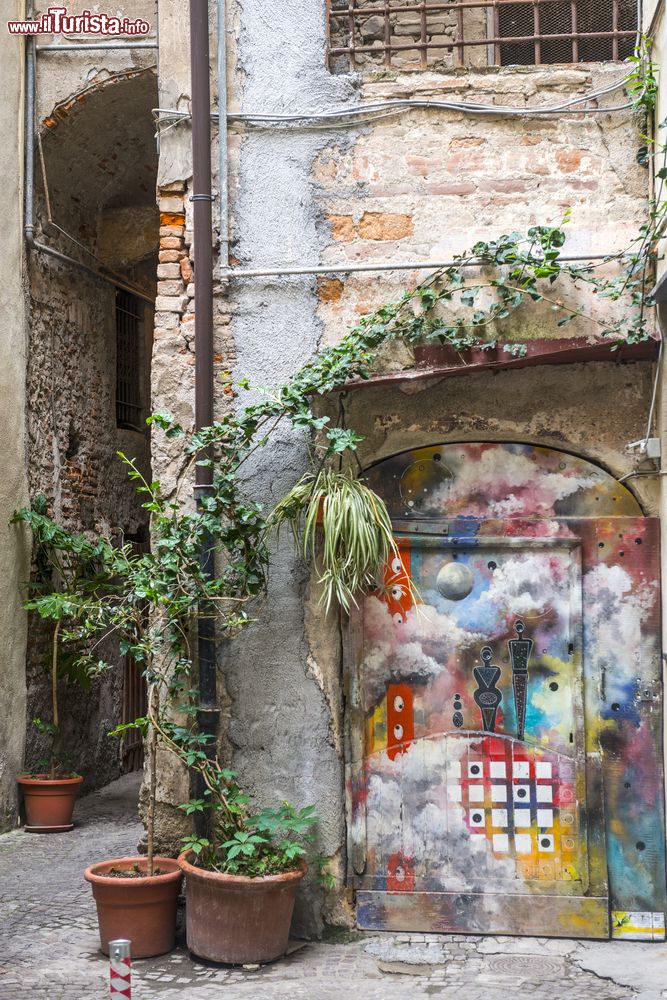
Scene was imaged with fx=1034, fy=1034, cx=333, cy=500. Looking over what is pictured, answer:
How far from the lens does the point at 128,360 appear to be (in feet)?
36.0

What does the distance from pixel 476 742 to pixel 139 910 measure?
1854 mm

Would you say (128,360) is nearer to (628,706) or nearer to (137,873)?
(137,873)

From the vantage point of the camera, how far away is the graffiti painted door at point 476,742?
5219 millimetres

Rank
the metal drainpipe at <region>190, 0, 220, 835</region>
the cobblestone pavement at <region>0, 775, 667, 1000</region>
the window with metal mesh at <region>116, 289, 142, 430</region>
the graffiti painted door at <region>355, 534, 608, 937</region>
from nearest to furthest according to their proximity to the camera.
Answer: the cobblestone pavement at <region>0, 775, 667, 1000</region> → the graffiti painted door at <region>355, 534, 608, 937</region> → the metal drainpipe at <region>190, 0, 220, 835</region> → the window with metal mesh at <region>116, 289, 142, 430</region>

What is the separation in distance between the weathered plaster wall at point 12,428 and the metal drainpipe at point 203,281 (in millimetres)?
3130

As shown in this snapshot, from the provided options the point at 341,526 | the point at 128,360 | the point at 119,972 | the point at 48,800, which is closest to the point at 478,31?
the point at 341,526

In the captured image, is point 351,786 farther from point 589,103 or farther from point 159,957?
point 589,103

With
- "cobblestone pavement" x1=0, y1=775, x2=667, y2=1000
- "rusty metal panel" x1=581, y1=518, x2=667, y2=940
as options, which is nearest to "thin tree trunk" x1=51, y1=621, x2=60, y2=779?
"cobblestone pavement" x1=0, y1=775, x2=667, y2=1000

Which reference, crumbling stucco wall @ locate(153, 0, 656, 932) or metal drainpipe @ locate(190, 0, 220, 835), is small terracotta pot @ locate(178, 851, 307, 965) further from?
metal drainpipe @ locate(190, 0, 220, 835)

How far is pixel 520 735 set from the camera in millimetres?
5289

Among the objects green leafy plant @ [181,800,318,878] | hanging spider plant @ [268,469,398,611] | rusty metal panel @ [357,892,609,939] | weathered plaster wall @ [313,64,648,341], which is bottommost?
rusty metal panel @ [357,892,609,939]

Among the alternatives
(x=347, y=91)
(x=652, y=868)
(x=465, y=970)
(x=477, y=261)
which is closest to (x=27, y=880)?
(x=465, y=970)

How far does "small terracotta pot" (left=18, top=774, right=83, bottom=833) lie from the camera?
7.93 meters

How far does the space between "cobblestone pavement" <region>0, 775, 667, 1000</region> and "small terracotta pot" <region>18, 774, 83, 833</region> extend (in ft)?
7.28
